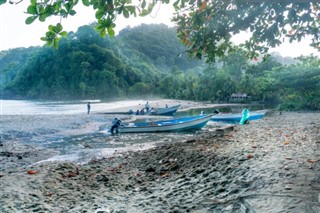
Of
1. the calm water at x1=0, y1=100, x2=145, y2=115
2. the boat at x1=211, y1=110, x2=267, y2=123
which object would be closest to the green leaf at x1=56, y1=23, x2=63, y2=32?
the boat at x1=211, y1=110, x2=267, y2=123

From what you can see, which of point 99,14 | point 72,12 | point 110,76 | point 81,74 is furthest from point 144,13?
point 81,74

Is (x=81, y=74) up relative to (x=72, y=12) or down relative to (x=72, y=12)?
up

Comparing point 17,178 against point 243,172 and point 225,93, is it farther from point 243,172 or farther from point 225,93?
point 225,93

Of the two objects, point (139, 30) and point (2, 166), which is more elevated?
point (139, 30)

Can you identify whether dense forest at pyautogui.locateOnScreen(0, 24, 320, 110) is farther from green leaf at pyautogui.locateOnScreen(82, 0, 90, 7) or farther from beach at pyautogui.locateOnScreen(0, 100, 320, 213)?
green leaf at pyautogui.locateOnScreen(82, 0, 90, 7)

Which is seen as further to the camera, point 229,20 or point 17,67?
point 17,67

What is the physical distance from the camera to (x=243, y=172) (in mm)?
4953

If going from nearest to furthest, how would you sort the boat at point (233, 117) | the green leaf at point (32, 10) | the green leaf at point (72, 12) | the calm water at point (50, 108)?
the green leaf at point (32, 10) → the green leaf at point (72, 12) → the boat at point (233, 117) → the calm water at point (50, 108)

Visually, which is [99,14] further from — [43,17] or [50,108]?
[50,108]

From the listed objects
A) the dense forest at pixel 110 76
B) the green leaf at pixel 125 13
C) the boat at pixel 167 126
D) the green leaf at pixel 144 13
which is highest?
the dense forest at pixel 110 76

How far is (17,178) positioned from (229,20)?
18.0 feet

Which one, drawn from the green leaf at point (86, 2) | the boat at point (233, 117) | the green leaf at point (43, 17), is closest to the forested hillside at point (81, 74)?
the boat at point (233, 117)

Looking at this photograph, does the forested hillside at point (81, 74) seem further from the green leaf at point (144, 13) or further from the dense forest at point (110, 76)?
the green leaf at point (144, 13)

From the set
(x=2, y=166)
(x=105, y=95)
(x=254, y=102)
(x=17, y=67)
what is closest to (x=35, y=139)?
(x=2, y=166)
